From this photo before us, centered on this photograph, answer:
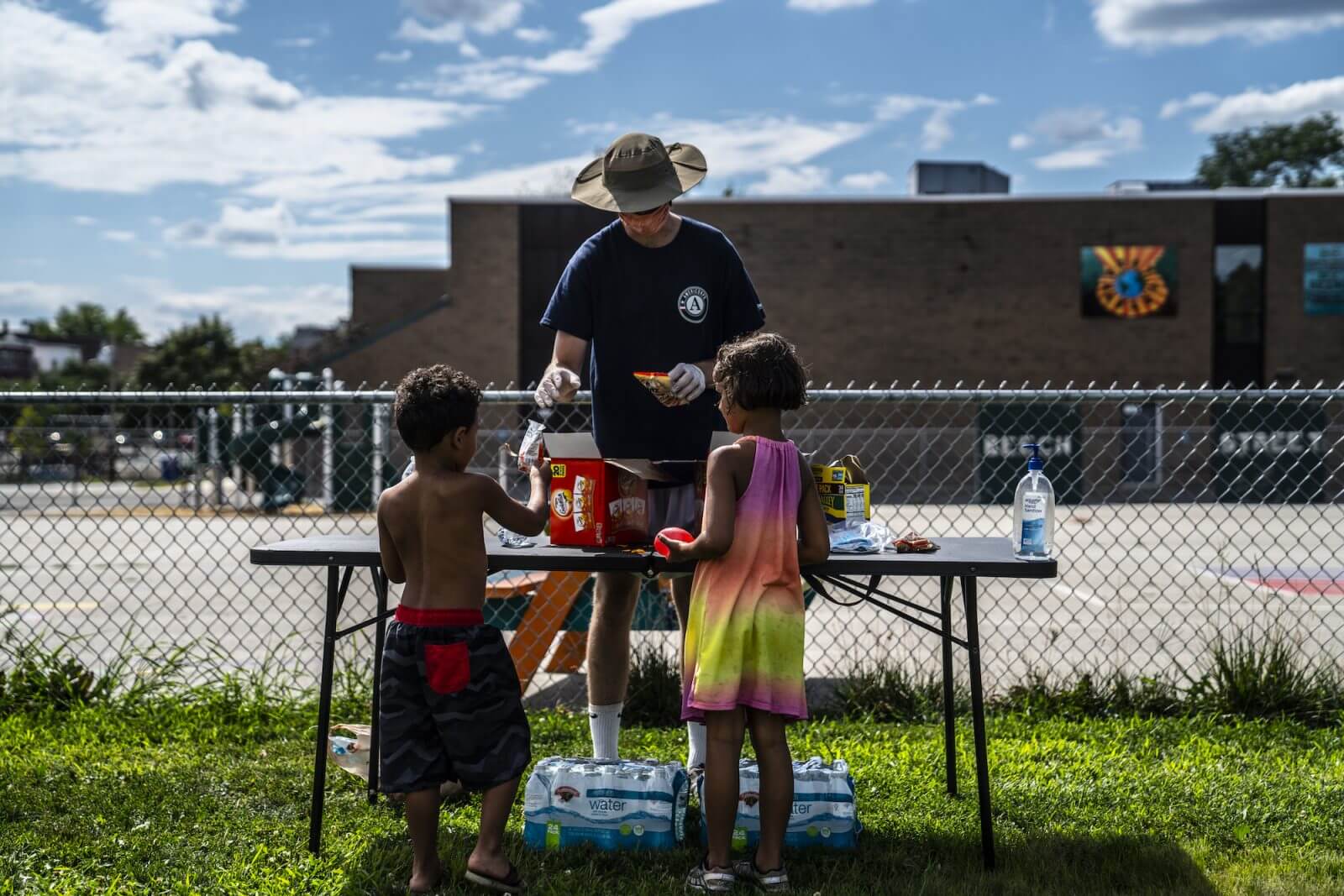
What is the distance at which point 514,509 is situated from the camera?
347cm

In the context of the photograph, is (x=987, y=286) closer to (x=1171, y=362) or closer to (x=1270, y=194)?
(x=1171, y=362)

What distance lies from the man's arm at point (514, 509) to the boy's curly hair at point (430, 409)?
0.59 feet

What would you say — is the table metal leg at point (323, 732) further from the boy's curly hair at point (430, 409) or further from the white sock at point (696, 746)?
the white sock at point (696, 746)

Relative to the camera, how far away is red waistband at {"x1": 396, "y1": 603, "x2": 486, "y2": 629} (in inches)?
132

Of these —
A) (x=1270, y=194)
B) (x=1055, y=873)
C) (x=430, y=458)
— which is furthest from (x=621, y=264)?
(x=1270, y=194)

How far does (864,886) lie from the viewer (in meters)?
3.46

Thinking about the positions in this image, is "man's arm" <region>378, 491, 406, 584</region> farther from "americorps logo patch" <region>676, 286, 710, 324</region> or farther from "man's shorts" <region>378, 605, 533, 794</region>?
"americorps logo patch" <region>676, 286, 710, 324</region>

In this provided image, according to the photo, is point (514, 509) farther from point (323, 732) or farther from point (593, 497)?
point (323, 732)

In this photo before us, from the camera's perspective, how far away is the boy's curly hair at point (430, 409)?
3350 millimetres

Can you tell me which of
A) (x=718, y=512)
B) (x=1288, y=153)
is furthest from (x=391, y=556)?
(x=1288, y=153)

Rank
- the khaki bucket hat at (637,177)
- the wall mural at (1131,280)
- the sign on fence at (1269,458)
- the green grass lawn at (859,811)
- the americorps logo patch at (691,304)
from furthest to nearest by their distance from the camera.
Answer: the wall mural at (1131,280) < the sign on fence at (1269,458) < the americorps logo patch at (691,304) < the khaki bucket hat at (637,177) < the green grass lawn at (859,811)

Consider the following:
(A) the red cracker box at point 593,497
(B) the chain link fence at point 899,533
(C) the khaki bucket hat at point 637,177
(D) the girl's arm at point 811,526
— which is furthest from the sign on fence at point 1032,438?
(D) the girl's arm at point 811,526

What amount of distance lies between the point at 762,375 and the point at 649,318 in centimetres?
90

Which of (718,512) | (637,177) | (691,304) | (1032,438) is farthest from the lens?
(1032,438)
